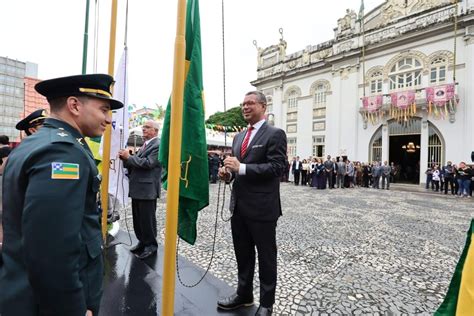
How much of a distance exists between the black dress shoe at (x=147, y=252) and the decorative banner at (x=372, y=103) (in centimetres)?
1966

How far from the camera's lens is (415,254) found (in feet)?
14.3

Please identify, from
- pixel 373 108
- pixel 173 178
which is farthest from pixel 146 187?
pixel 373 108

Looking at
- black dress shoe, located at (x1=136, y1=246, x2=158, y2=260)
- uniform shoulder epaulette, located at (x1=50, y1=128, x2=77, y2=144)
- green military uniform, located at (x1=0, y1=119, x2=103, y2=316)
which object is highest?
uniform shoulder epaulette, located at (x1=50, y1=128, x2=77, y2=144)

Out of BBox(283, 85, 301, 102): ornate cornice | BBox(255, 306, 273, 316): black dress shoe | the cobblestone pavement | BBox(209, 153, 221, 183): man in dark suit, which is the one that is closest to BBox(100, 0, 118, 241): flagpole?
the cobblestone pavement

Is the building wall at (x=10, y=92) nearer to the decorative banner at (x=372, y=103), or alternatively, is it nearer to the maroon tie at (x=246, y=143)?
the decorative banner at (x=372, y=103)

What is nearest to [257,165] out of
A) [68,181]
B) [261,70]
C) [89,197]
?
[89,197]

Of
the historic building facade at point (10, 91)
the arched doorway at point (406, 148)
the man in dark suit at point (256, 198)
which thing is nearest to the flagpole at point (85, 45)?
the man in dark suit at point (256, 198)

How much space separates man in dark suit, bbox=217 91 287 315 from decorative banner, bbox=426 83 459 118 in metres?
18.7

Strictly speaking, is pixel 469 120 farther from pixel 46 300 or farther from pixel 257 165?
pixel 46 300

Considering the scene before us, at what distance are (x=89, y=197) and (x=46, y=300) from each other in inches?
16.1

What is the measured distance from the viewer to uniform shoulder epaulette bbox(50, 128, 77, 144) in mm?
1095

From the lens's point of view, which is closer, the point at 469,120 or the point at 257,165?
the point at 257,165

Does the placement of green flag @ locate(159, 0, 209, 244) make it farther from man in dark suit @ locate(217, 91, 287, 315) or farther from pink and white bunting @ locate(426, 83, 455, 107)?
pink and white bunting @ locate(426, 83, 455, 107)

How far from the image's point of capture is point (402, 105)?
18.3 metres
